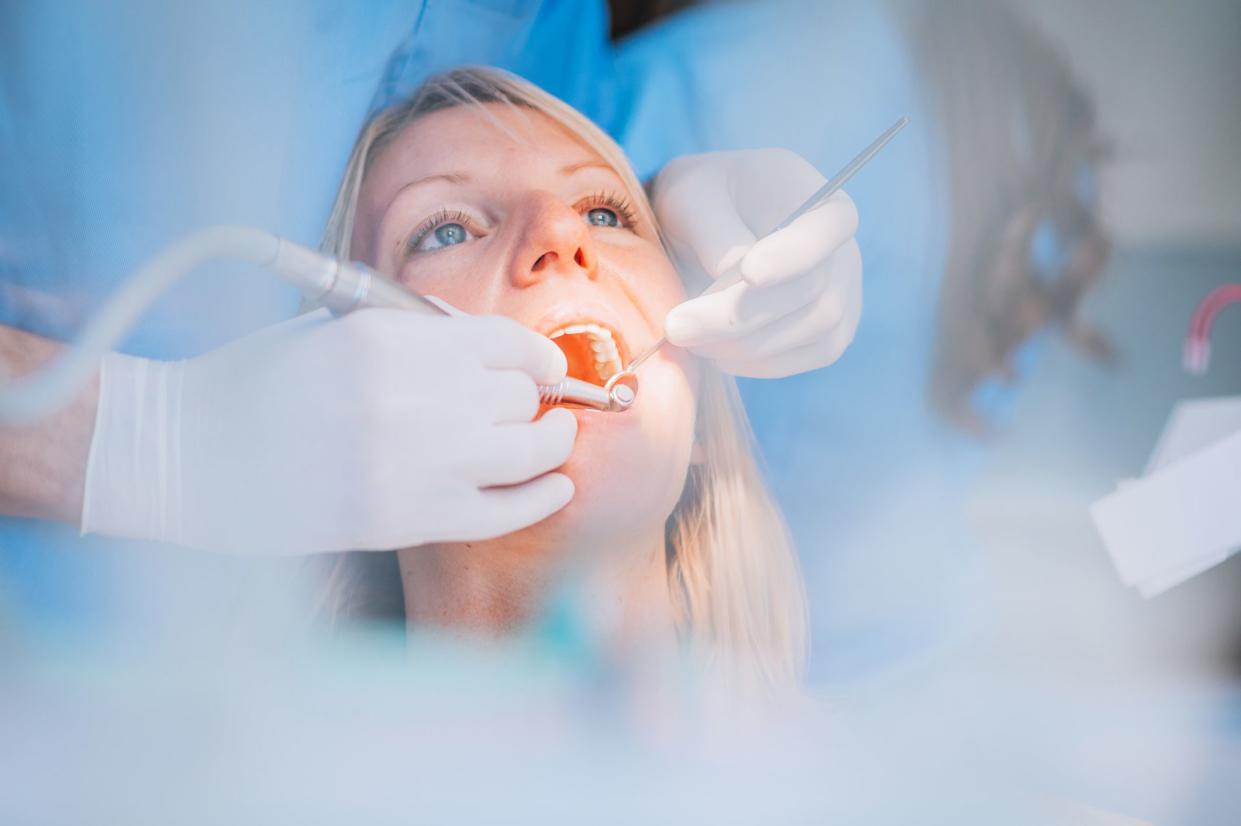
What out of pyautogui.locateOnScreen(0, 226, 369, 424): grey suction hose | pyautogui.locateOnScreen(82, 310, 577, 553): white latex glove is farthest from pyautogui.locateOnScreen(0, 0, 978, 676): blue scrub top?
pyautogui.locateOnScreen(0, 226, 369, 424): grey suction hose

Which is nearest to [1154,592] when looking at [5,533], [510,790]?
[510,790]

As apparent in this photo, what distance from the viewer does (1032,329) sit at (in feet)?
5.21

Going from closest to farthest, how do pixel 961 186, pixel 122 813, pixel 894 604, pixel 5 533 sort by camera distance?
pixel 122 813 < pixel 5 533 < pixel 894 604 < pixel 961 186

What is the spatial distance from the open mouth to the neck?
180mm

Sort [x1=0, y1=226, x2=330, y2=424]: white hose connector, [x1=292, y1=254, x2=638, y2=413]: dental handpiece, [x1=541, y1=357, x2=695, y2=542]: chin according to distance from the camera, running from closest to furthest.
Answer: [x1=0, y1=226, x2=330, y2=424]: white hose connector < [x1=292, y1=254, x2=638, y2=413]: dental handpiece < [x1=541, y1=357, x2=695, y2=542]: chin

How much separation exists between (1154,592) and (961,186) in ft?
2.17

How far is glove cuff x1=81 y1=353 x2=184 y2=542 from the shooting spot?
0.88 m

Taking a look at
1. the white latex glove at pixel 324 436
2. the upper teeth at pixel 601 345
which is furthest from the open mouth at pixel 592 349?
the white latex glove at pixel 324 436

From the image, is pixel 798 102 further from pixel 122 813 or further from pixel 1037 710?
pixel 122 813

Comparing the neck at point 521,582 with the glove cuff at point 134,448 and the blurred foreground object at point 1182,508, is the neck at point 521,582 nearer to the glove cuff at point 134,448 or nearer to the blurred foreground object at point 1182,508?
the glove cuff at point 134,448

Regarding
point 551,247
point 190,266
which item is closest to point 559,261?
point 551,247

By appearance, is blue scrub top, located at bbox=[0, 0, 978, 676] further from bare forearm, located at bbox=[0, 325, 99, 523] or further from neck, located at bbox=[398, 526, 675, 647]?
neck, located at bbox=[398, 526, 675, 647]

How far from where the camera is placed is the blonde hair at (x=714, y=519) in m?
1.18

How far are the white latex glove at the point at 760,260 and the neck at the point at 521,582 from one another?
0.76ft
